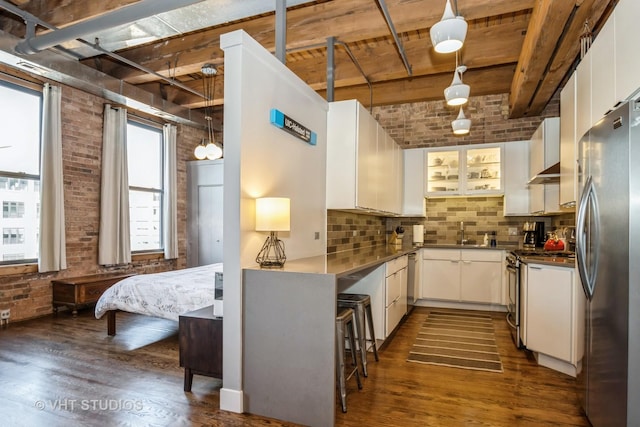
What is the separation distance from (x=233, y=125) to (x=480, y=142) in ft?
15.3

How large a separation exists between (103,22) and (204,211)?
3848mm

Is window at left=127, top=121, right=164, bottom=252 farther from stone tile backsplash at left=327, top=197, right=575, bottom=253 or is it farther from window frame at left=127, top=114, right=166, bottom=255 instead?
stone tile backsplash at left=327, top=197, right=575, bottom=253

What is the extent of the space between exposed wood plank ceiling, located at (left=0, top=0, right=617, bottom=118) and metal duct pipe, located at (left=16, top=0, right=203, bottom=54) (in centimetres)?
17

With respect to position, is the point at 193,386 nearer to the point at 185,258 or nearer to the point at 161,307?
the point at 161,307

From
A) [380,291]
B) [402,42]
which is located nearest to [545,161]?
[402,42]

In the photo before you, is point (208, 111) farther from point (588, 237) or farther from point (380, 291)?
point (588, 237)

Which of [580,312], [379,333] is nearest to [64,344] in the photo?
[379,333]

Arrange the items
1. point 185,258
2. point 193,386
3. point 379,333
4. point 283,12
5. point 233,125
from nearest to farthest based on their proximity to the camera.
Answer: point 233,125
point 193,386
point 283,12
point 379,333
point 185,258

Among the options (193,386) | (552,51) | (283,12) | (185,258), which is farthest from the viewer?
(185,258)

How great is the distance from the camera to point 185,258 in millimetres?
7160

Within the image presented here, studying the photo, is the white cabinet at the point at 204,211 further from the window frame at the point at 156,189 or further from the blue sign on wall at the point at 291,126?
the blue sign on wall at the point at 291,126

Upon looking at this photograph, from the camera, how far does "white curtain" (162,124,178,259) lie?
667 cm
